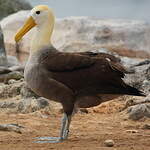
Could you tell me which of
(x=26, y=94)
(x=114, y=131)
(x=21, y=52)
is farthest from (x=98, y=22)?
(x=114, y=131)

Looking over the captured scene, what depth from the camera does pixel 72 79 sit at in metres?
7.13

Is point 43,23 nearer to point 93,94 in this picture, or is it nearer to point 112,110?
point 93,94

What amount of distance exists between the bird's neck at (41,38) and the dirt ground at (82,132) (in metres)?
1.07

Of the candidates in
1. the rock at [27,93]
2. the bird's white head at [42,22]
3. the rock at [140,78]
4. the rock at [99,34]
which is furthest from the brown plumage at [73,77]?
the rock at [99,34]

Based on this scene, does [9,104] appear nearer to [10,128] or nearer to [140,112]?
[140,112]

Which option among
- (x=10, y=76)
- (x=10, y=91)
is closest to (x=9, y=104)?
(x=10, y=91)

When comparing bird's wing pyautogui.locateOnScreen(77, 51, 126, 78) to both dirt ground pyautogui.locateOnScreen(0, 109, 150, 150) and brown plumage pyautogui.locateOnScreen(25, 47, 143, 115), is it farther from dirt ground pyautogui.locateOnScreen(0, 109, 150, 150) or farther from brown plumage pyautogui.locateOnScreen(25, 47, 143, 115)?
dirt ground pyautogui.locateOnScreen(0, 109, 150, 150)

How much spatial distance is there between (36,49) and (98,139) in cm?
131

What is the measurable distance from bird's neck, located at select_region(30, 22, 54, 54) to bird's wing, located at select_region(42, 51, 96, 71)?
0.28 metres

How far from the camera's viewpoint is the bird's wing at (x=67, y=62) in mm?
7102

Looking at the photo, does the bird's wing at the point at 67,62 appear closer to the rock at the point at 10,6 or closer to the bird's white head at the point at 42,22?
the bird's white head at the point at 42,22

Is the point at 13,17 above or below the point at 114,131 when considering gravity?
below

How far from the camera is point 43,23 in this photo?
762cm

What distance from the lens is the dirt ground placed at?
644 centimetres
